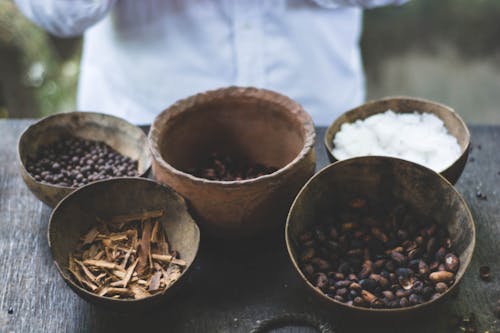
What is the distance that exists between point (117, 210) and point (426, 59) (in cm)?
296

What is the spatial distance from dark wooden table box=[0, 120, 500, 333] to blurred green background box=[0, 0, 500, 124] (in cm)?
180

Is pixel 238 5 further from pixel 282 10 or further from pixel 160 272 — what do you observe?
pixel 160 272

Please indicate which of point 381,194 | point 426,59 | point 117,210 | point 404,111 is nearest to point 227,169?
point 117,210

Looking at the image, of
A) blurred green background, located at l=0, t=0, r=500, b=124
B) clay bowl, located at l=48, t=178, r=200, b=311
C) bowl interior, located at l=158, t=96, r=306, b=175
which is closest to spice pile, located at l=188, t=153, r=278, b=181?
bowl interior, located at l=158, t=96, r=306, b=175

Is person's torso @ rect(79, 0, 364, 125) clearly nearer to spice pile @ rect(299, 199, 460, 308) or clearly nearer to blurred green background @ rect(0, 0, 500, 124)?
spice pile @ rect(299, 199, 460, 308)

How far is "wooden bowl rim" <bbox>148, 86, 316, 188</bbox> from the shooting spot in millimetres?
1389

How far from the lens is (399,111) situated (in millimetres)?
1748

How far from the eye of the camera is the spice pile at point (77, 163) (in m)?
1.62

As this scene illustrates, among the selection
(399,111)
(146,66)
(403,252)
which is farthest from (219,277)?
(146,66)

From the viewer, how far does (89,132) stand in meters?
1.76

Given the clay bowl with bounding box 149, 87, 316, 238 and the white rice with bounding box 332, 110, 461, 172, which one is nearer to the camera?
the clay bowl with bounding box 149, 87, 316, 238

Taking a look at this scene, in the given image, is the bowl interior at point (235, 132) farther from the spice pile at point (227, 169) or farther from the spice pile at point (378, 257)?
the spice pile at point (378, 257)

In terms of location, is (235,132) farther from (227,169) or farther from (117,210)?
(117,210)

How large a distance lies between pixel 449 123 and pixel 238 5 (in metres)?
0.78
